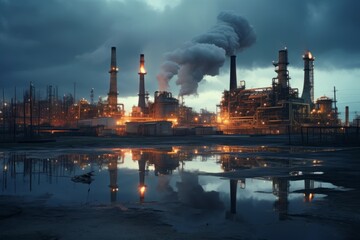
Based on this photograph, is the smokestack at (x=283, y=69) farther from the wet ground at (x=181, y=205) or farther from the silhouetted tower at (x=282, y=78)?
the wet ground at (x=181, y=205)

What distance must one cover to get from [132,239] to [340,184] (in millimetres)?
8789

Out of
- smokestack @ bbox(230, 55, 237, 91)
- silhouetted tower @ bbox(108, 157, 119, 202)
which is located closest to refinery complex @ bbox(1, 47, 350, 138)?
smokestack @ bbox(230, 55, 237, 91)

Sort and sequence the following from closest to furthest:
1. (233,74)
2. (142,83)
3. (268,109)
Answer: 1. (268,109)
2. (233,74)
3. (142,83)

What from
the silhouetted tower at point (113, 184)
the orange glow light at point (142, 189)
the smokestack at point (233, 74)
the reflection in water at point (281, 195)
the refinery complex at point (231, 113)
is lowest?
the orange glow light at point (142, 189)

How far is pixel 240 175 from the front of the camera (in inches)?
565

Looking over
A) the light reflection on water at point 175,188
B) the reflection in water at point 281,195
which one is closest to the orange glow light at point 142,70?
the light reflection on water at point 175,188

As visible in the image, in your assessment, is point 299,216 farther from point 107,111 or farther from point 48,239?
point 107,111

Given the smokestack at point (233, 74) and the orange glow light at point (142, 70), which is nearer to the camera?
the smokestack at point (233, 74)

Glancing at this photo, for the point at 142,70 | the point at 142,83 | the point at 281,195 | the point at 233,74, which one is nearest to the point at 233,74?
the point at 233,74

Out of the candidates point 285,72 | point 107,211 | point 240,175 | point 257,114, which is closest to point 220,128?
point 257,114

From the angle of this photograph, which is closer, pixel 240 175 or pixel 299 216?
pixel 299 216

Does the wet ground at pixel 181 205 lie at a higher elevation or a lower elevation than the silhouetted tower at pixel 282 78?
lower

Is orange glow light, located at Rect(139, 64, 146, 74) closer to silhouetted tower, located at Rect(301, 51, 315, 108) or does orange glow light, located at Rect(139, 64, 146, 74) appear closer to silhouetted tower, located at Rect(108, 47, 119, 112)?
A: silhouetted tower, located at Rect(108, 47, 119, 112)

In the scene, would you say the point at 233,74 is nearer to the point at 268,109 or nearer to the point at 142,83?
Result: the point at 268,109
